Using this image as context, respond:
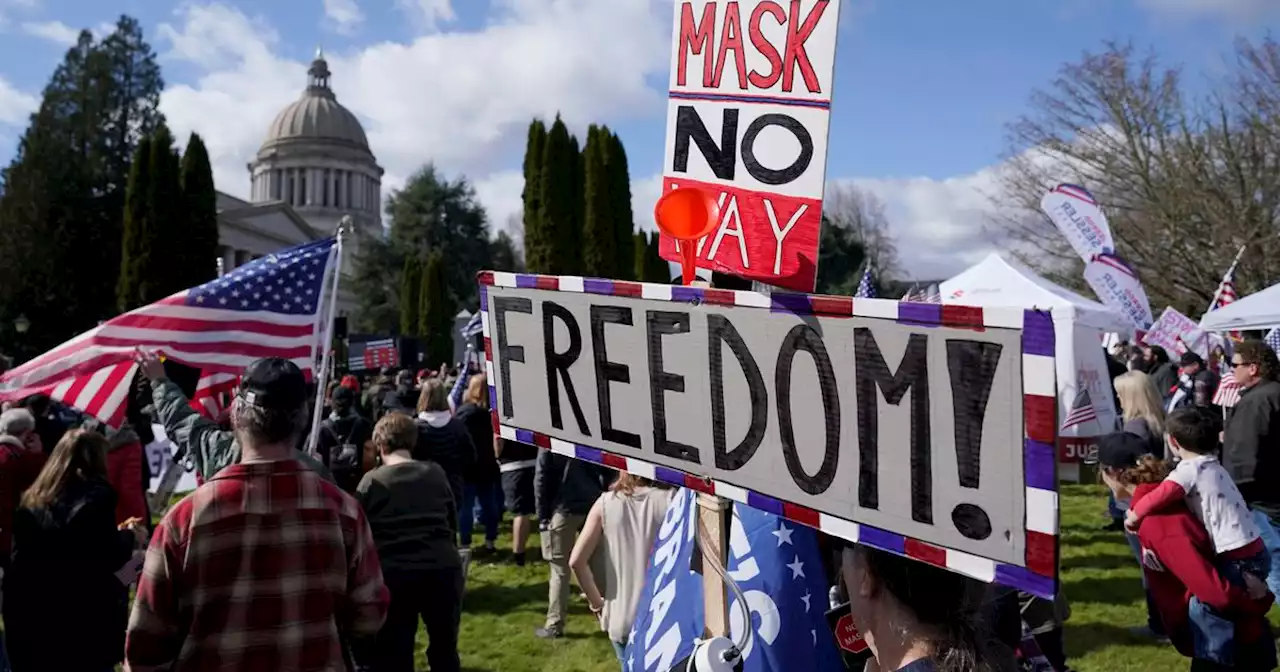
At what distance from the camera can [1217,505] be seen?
162 inches

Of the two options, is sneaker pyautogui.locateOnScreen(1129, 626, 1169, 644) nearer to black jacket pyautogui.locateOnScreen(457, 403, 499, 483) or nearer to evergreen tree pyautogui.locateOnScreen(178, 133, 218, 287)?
black jacket pyautogui.locateOnScreen(457, 403, 499, 483)

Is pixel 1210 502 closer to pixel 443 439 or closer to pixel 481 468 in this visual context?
pixel 443 439

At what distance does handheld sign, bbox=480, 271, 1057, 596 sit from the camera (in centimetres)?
133

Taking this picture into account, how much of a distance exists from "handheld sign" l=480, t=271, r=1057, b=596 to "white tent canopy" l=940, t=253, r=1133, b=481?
917cm

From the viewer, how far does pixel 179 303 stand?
204 inches

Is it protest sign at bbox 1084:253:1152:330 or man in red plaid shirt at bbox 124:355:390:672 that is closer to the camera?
man in red plaid shirt at bbox 124:355:390:672

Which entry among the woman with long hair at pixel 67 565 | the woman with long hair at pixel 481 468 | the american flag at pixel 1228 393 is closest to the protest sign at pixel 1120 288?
the american flag at pixel 1228 393

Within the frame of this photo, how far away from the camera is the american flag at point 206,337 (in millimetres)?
4871

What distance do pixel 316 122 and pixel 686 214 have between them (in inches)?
3842

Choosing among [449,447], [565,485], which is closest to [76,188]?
[449,447]

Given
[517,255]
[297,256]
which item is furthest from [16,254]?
[297,256]

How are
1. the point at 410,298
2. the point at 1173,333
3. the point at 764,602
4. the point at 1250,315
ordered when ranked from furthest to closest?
the point at 410,298, the point at 1173,333, the point at 1250,315, the point at 764,602

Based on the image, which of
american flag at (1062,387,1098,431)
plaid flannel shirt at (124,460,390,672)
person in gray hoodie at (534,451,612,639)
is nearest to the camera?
plaid flannel shirt at (124,460,390,672)

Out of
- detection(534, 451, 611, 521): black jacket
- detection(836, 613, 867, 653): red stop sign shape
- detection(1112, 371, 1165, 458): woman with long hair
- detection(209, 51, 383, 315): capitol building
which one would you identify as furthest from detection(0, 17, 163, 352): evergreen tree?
detection(836, 613, 867, 653): red stop sign shape
